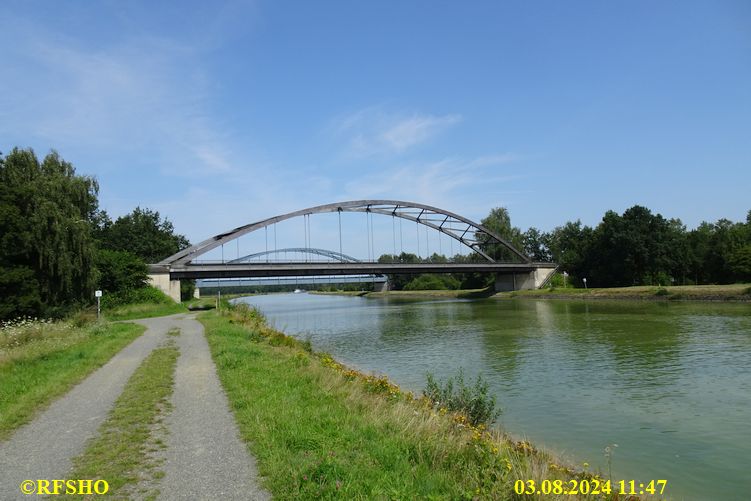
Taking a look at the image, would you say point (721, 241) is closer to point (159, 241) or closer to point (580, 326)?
point (580, 326)

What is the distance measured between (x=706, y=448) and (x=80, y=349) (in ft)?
62.0

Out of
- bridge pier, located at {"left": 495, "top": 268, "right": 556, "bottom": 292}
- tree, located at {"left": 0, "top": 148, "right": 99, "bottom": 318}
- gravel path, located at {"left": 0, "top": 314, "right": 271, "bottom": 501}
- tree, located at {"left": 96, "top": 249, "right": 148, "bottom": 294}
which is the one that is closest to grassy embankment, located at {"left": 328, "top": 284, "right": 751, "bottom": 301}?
bridge pier, located at {"left": 495, "top": 268, "right": 556, "bottom": 292}

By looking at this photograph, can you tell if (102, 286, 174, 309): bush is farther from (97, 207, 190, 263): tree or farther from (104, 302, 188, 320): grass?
(97, 207, 190, 263): tree

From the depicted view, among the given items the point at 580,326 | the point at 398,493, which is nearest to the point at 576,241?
the point at 580,326

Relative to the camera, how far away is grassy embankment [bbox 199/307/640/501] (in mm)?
5484

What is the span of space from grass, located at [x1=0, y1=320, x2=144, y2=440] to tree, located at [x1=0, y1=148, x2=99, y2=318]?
4.13 meters

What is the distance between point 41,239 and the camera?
97.2 ft

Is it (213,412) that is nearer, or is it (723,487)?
(723,487)

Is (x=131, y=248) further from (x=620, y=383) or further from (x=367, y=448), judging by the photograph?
(x=367, y=448)

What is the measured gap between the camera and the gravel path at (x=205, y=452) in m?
5.45

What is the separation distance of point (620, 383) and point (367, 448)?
11362mm

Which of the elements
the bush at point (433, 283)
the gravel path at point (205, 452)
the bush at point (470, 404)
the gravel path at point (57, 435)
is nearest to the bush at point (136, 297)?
the gravel path at point (57, 435)

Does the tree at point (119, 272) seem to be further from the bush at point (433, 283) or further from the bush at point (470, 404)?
the bush at point (433, 283)

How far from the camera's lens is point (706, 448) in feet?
31.4
